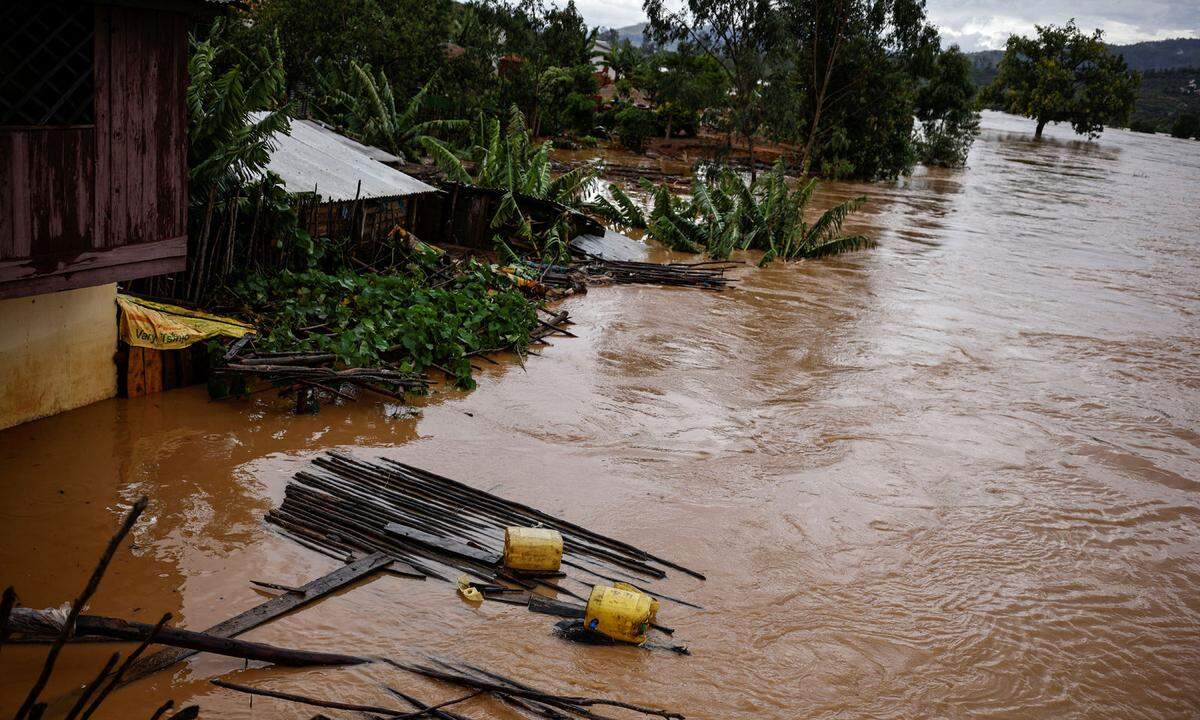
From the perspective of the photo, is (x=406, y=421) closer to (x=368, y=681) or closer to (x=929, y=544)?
(x=368, y=681)

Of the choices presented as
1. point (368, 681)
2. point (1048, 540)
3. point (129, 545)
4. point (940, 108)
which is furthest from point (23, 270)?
point (940, 108)

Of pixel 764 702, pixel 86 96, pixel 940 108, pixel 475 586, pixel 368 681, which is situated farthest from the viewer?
pixel 940 108

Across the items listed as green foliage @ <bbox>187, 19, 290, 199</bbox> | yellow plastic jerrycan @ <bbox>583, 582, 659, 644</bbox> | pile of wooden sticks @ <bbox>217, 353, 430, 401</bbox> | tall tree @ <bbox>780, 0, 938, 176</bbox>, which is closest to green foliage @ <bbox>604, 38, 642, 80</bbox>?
tall tree @ <bbox>780, 0, 938, 176</bbox>

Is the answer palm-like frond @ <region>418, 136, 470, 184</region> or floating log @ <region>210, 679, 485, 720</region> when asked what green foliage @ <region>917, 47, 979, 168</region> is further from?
floating log @ <region>210, 679, 485, 720</region>

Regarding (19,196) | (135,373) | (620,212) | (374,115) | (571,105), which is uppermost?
(571,105)

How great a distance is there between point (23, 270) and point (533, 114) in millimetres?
26014

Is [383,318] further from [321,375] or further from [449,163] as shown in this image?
[449,163]

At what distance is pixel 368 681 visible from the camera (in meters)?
4.64

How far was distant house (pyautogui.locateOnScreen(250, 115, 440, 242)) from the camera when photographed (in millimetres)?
10766

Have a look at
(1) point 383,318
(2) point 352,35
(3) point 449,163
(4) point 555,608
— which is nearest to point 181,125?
(1) point 383,318

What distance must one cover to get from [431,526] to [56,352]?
3.51 meters

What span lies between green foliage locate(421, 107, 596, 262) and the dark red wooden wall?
6.99m

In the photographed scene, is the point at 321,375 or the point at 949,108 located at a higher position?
the point at 949,108

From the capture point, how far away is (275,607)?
508 cm
